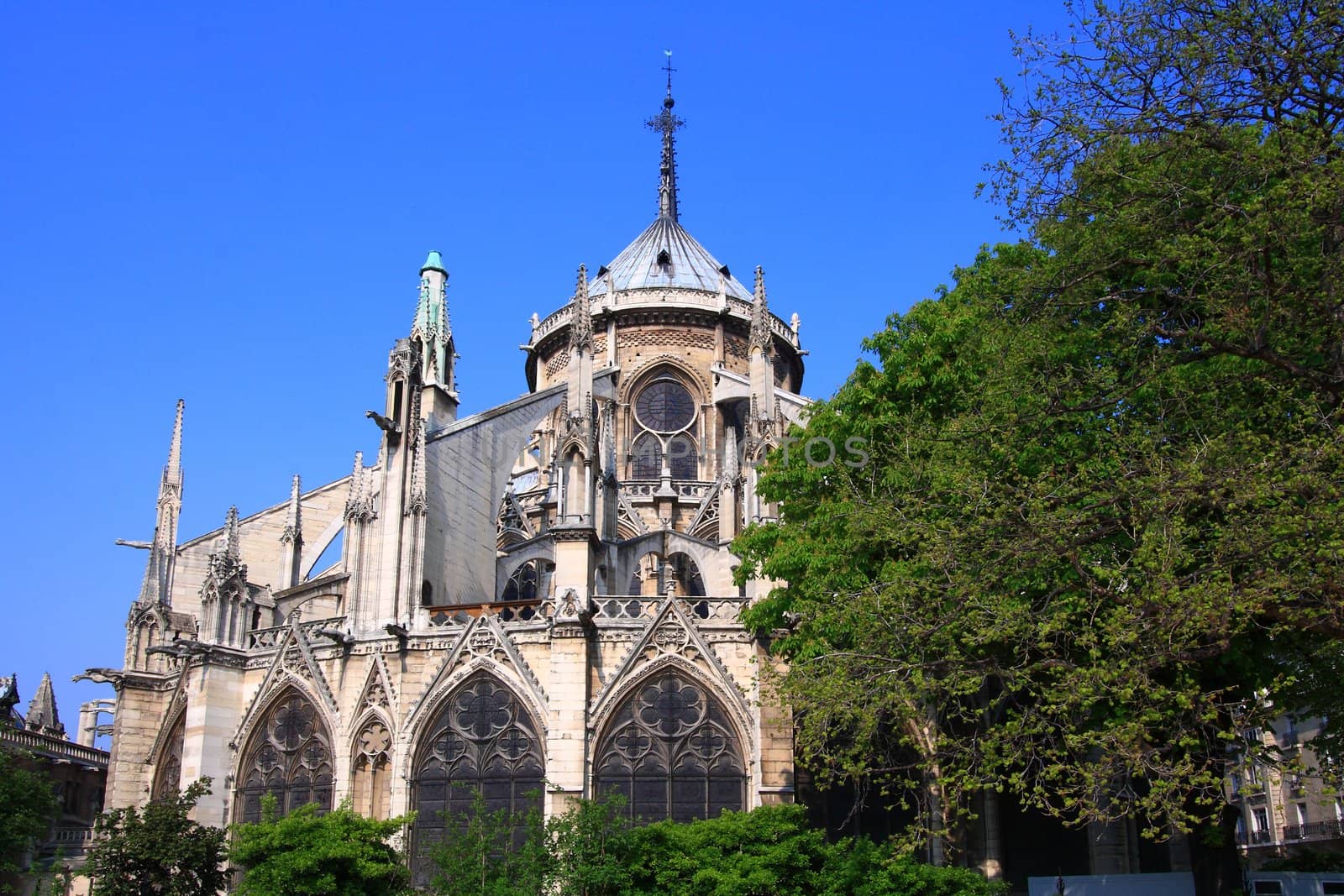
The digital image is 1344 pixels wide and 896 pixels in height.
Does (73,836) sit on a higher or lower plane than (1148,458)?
lower

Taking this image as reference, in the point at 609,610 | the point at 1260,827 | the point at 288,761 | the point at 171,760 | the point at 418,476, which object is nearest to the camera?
the point at 288,761

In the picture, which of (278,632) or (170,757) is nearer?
(278,632)

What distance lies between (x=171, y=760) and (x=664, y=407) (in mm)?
18258

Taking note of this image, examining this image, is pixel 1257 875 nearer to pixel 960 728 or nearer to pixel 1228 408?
pixel 960 728

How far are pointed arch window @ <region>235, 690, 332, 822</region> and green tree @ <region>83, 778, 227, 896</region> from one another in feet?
20.1

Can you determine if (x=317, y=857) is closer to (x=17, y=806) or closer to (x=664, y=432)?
(x=17, y=806)

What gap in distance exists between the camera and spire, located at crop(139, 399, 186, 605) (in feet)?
105

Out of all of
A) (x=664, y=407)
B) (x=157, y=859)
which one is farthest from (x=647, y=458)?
(x=157, y=859)

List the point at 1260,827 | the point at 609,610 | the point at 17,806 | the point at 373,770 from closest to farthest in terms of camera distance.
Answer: the point at 17,806, the point at 373,770, the point at 609,610, the point at 1260,827

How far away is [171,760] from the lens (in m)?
30.0

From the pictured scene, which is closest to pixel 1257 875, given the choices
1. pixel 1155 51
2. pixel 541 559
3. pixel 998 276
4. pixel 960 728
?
pixel 960 728

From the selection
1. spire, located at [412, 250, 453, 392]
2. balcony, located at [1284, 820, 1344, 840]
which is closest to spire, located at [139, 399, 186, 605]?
spire, located at [412, 250, 453, 392]

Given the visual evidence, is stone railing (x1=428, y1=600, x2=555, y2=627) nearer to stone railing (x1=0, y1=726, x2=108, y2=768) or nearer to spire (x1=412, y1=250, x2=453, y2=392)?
spire (x1=412, y1=250, x2=453, y2=392)

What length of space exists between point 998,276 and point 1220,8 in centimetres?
745
